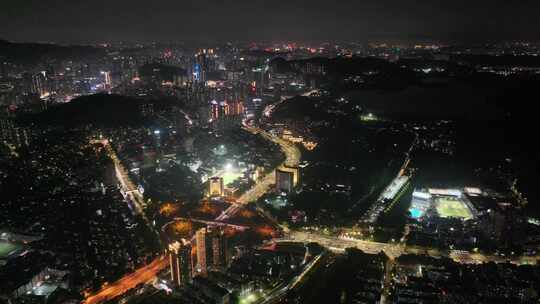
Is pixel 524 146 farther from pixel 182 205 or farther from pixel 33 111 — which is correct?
pixel 33 111

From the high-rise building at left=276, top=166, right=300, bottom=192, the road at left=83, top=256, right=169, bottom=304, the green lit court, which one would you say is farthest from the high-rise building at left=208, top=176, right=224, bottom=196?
the green lit court

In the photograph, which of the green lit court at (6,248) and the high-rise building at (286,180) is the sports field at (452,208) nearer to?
the high-rise building at (286,180)

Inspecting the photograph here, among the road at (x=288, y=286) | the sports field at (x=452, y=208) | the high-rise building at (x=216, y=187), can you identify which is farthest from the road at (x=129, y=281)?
the sports field at (x=452, y=208)

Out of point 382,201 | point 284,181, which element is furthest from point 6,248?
point 382,201

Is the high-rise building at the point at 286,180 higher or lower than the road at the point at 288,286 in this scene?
higher

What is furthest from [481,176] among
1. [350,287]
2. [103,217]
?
[103,217]
